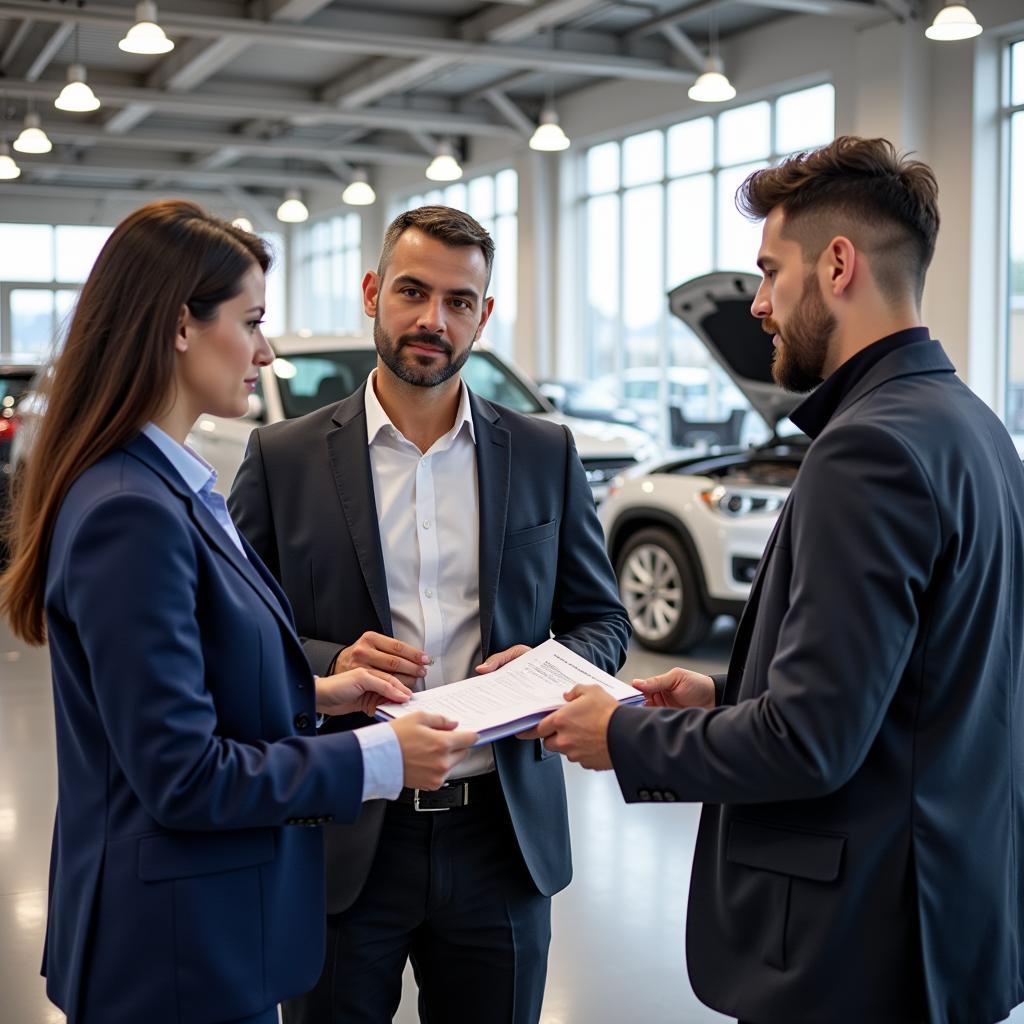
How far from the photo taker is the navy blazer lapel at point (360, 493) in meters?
2.17

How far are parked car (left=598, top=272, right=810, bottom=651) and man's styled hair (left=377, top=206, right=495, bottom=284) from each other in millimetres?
3660

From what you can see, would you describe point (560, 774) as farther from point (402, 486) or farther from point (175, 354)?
point (175, 354)

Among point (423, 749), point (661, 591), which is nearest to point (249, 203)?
point (661, 591)

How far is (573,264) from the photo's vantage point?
16516 millimetres

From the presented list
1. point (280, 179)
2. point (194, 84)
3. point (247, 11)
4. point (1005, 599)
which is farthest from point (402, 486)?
point (280, 179)

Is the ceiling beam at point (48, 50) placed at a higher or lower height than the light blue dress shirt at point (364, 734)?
higher

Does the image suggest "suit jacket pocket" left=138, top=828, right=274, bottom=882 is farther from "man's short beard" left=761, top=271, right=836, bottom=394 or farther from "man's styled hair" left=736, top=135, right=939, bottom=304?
"man's styled hair" left=736, top=135, right=939, bottom=304

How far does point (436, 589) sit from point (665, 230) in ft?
44.5

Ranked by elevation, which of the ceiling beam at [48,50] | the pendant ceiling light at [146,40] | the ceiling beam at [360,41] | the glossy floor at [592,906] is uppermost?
the ceiling beam at [48,50]

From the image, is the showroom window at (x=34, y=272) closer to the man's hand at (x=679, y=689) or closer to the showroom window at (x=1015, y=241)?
the showroom window at (x=1015, y=241)

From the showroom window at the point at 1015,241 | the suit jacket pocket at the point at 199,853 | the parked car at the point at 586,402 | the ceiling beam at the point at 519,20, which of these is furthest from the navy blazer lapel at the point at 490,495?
the parked car at the point at 586,402

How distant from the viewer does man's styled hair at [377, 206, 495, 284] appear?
2287 millimetres

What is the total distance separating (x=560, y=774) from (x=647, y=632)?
4656mm

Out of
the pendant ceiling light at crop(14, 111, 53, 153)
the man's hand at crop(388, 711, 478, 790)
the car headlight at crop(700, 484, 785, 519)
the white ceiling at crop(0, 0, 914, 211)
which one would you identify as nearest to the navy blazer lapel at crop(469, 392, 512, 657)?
the man's hand at crop(388, 711, 478, 790)
